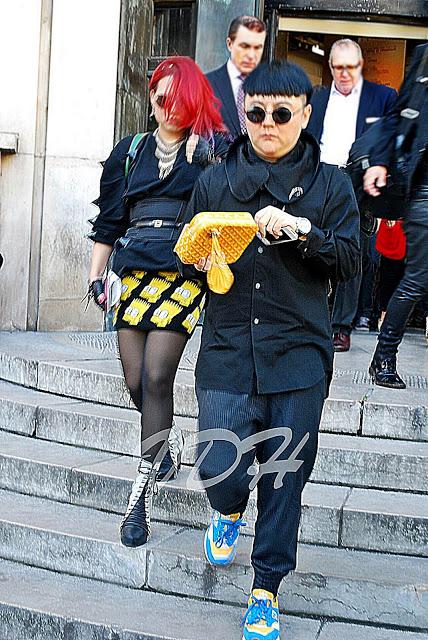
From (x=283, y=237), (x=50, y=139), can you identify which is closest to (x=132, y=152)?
(x=283, y=237)

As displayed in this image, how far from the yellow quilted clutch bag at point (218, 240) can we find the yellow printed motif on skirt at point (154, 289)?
0.72 meters

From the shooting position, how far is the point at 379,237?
26.5ft

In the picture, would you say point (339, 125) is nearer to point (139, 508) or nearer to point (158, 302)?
point (158, 302)

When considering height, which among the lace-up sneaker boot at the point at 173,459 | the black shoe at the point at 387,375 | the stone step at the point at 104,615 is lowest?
the stone step at the point at 104,615

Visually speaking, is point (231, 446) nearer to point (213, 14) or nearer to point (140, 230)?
point (140, 230)

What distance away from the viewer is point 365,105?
20.9 ft

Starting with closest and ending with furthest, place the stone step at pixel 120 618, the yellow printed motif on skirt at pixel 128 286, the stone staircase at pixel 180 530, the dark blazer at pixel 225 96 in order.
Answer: the stone step at pixel 120 618, the stone staircase at pixel 180 530, the yellow printed motif on skirt at pixel 128 286, the dark blazer at pixel 225 96

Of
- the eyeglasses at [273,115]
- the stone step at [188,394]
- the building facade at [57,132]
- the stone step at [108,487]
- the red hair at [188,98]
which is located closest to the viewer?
the eyeglasses at [273,115]

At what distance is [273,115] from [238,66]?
2.38 metres

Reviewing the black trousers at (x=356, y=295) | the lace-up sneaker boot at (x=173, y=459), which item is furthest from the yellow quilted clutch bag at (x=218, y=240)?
the lace-up sneaker boot at (x=173, y=459)

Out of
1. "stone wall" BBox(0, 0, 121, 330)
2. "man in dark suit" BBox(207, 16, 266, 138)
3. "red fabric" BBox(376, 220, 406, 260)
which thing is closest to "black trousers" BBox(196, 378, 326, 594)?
"man in dark suit" BBox(207, 16, 266, 138)

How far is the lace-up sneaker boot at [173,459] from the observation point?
447cm

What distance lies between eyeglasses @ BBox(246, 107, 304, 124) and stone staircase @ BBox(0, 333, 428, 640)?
1740 mm

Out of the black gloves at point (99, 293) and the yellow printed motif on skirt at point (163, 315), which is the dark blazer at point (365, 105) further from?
the yellow printed motif on skirt at point (163, 315)
